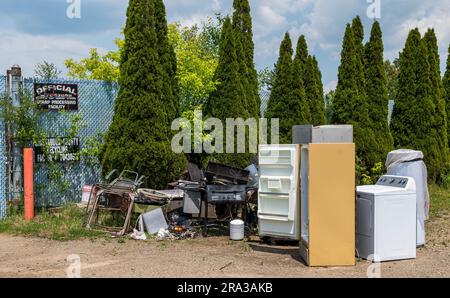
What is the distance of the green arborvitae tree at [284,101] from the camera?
13664 mm

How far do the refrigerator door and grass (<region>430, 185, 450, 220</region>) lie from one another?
4245mm

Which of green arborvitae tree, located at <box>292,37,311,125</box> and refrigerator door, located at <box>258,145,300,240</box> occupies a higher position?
green arborvitae tree, located at <box>292,37,311,125</box>

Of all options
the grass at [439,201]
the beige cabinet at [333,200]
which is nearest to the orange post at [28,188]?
the beige cabinet at [333,200]

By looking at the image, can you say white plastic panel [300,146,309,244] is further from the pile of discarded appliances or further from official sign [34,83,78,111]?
official sign [34,83,78,111]

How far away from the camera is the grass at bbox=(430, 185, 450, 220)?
11.1 meters

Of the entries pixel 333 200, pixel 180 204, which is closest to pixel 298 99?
pixel 180 204

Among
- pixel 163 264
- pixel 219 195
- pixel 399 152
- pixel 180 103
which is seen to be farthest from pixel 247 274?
pixel 180 103

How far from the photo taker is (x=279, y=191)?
25.6ft

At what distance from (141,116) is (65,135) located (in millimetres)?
1825

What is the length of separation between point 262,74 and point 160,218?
67.4 ft

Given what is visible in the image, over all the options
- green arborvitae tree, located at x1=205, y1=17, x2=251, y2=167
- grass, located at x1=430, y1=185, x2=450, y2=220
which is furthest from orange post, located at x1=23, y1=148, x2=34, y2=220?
grass, located at x1=430, y1=185, x2=450, y2=220

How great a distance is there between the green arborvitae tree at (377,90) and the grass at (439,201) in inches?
70.4

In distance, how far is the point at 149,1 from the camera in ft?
34.9

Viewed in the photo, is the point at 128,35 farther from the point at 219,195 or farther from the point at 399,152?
the point at 399,152
